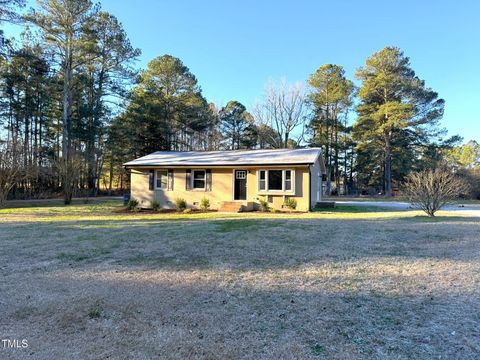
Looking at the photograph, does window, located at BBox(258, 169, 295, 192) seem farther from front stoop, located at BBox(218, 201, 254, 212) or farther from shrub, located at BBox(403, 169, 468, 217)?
shrub, located at BBox(403, 169, 468, 217)

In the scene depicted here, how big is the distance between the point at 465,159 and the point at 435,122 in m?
16.6

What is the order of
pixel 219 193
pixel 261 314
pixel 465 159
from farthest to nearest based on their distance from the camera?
pixel 465 159 → pixel 219 193 → pixel 261 314

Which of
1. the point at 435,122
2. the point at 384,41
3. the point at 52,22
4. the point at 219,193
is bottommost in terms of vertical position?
the point at 219,193

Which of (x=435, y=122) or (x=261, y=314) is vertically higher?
(x=435, y=122)

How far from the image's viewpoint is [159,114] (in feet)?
108

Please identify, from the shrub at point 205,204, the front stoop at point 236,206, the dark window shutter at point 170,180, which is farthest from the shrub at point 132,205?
the front stoop at point 236,206

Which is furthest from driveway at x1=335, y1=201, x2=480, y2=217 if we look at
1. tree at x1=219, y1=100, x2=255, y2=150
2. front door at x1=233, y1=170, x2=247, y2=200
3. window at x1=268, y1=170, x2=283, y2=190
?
tree at x1=219, y1=100, x2=255, y2=150

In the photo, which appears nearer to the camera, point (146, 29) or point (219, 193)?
point (219, 193)

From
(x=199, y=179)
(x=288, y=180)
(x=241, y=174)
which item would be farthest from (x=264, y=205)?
(x=199, y=179)

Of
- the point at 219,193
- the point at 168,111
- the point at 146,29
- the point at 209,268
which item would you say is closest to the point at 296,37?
the point at 146,29

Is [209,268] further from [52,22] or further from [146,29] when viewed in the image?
[52,22]

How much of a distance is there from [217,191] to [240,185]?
51.6 inches

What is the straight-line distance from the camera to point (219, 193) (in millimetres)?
16172

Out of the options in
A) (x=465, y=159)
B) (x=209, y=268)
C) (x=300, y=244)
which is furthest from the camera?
(x=465, y=159)
